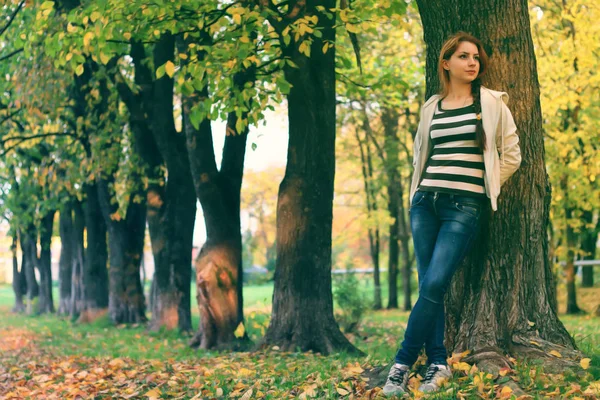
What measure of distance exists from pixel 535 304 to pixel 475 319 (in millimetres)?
484

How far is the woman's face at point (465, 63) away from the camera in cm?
601

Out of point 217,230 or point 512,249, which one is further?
point 217,230

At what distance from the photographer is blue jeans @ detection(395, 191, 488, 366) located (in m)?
5.85

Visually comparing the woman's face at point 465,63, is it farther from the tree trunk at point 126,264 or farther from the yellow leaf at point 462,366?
the tree trunk at point 126,264

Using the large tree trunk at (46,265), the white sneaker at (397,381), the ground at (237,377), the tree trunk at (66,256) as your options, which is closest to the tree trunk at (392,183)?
the tree trunk at (66,256)

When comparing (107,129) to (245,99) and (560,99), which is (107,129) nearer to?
(245,99)

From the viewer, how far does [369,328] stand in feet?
60.7

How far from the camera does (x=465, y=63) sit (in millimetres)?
6020

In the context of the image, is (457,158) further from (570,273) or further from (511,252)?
(570,273)

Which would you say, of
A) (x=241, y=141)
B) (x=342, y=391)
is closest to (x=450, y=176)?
(x=342, y=391)

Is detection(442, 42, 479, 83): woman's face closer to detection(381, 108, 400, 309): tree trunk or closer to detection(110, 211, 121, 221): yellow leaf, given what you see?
detection(110, 211, 121, 221): yellow leaf

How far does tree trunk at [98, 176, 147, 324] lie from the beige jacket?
14.8 meters

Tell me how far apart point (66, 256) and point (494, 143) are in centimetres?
2517

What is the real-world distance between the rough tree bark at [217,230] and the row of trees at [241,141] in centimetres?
2
